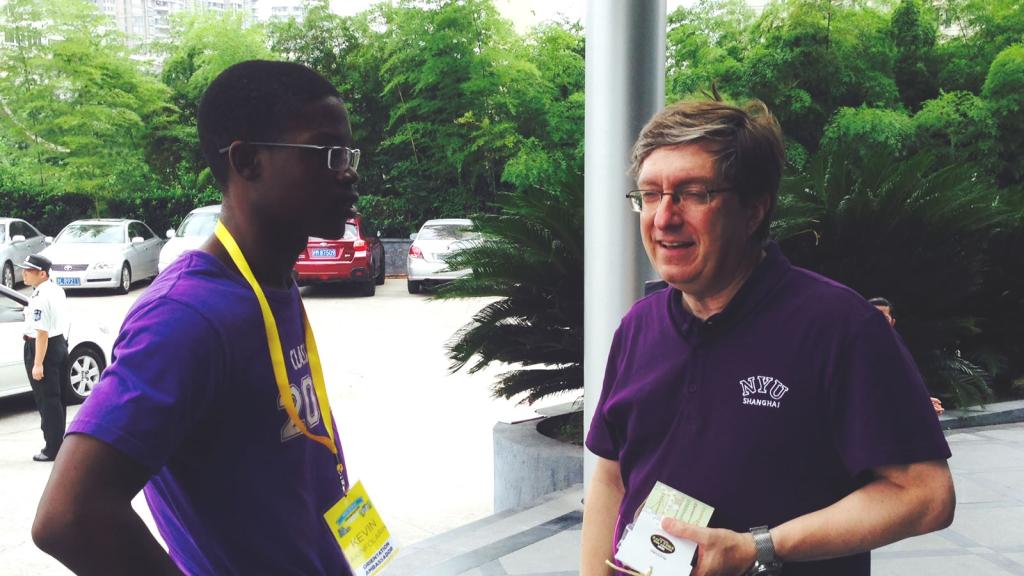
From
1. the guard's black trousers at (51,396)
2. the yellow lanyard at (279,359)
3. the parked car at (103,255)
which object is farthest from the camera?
the parked car at (103,255)

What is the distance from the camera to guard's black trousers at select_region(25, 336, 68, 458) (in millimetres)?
7668

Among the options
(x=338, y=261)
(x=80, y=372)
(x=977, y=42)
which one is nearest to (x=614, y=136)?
(x=80, y=372)

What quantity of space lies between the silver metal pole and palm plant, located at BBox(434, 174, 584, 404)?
1188 mm

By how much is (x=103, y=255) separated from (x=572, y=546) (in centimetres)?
1699

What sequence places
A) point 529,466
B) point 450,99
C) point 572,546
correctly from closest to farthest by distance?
point 572,546 < point 529,466 < point 450,99

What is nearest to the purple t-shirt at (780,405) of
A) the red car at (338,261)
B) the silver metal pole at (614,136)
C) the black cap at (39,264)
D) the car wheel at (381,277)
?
the silver metal pole at (614,136)

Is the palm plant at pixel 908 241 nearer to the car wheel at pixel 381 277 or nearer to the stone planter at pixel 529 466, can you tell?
the stone planter at pixel 529 466

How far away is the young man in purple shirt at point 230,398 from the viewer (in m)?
1.39

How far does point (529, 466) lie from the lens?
18.8ft

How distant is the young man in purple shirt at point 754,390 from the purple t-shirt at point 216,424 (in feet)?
2.29

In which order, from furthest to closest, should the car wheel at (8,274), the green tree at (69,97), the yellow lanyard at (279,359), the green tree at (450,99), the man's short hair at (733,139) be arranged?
the green tree at (69,97), the green tree at (450,99), the car wheel at (8,274), the man's short hair at (733,139), the yellow lanyard at (279,359)

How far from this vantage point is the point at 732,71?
→ 2208 centimetres

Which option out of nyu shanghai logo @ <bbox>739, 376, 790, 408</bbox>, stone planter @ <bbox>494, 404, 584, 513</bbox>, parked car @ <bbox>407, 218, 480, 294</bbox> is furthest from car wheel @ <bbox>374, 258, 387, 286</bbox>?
nyu shanghai logo @ <bbox>739, 376, 790, 408</bbox>

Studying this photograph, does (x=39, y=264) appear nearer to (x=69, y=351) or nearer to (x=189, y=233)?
(x=69, y=351)
